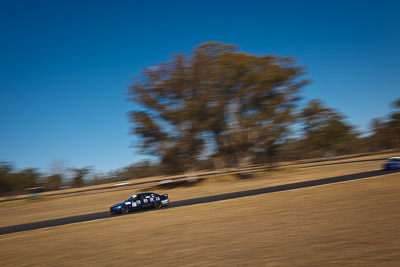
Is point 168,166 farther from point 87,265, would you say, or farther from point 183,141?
point 87,265

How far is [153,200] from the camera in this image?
67.9ft

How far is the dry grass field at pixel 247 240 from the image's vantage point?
7102 mm

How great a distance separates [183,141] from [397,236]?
116 ft

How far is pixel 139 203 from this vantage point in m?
20.3

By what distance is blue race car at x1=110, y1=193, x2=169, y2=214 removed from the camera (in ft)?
64.4

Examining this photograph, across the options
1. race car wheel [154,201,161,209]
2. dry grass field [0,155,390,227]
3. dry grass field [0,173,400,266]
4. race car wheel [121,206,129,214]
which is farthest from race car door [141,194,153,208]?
dry grass field [0,173,400,266]

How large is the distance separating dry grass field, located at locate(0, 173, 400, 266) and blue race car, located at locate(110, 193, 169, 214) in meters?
5.37

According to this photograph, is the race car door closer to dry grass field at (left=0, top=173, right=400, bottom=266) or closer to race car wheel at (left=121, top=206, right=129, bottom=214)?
race car wheel at (left=121, top=206, right=129, bottom=214)

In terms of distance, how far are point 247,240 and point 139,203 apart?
12.4 metres

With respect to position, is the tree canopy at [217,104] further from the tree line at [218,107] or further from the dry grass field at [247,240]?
the dry grass field at [247,240]

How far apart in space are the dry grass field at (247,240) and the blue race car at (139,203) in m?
5.37

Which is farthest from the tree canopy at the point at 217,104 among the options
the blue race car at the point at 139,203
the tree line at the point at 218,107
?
the blue race car at the point at 139,203

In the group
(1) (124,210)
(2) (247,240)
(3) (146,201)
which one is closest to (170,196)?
(3) (146,201)

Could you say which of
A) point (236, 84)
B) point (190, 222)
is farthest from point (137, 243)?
point (236, 84)
